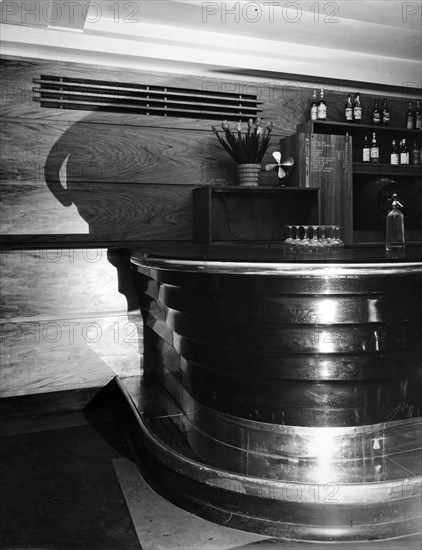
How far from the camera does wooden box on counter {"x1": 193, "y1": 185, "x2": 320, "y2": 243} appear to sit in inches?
167

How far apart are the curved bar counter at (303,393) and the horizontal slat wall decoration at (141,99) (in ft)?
6.90

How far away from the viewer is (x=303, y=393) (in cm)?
221

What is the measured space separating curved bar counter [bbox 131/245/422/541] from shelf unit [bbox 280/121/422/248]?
2.21 metres

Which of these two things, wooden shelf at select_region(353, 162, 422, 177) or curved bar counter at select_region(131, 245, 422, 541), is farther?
wooden shelf at select_region(353, 162, 422, 177)

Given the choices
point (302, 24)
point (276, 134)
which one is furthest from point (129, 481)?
point (302, 24)

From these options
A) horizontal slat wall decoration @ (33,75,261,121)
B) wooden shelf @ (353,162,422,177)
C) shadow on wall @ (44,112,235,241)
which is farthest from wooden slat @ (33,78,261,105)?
wooden shelf @ (353,162,422,177)

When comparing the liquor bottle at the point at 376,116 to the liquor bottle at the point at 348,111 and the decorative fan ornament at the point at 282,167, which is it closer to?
the liquor bottle at the point at 348,111

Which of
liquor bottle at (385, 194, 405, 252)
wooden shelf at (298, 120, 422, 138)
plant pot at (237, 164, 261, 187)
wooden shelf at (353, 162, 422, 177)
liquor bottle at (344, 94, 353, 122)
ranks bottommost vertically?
liquor bottle at (385, 194, 405, 252)

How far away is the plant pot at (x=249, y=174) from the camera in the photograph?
4.14 meters

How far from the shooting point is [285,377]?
7.22ft

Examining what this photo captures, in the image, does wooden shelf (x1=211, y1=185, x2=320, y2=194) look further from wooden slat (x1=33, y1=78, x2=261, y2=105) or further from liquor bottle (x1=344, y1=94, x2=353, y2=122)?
liquor bottle (x1=344, y1=94, x2=353, y2=122)

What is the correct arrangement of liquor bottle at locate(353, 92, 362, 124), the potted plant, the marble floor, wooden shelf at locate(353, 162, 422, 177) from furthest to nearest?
liquor bottle at locate(353, 92, 362, 124)
wooden shelf at locate(353, 162, 422, 177)
the potted plant
the marble floor

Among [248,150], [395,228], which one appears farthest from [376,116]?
[395,228]

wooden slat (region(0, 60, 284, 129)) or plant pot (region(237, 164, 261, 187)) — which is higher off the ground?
wooden slat (region(0, 60, 284, 129))
